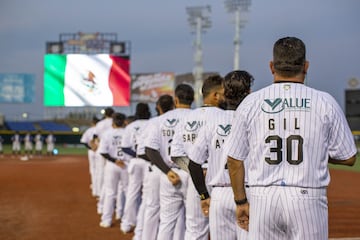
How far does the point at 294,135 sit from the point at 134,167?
6.33 metres

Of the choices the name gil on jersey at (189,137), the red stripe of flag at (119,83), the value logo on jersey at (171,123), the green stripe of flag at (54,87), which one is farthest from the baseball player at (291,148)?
the green stripe of flag at (54,87)

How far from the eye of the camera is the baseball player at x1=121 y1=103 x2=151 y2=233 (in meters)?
9.80

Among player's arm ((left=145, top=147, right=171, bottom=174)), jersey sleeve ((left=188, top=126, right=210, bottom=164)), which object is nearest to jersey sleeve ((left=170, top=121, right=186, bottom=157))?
player's arm ((left=145, top=147, right=171, bottom=174))

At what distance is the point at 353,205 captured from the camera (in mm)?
13773

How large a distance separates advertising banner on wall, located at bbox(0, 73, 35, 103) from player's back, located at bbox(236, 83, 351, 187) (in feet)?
159

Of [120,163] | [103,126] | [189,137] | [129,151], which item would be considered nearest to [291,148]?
[189,137]

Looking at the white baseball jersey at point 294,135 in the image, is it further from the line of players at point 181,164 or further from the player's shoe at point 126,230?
the player's shoe at point 126,230

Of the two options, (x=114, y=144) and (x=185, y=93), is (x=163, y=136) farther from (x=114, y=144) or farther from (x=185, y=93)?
(x=114, y=144)

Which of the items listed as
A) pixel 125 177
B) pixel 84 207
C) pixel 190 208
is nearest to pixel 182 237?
pixel 190 208

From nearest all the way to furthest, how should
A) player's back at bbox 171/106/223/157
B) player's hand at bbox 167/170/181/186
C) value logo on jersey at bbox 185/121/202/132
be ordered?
1. player's back at bbox 171/106/223/157
2. value logo on jersey at bbox 185/121/202/132
3. player's hand at bbox 167/170/181/186

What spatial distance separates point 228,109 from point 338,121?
1.53m

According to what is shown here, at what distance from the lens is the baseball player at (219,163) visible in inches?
187

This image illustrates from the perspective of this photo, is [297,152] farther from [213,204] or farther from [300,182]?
[213,204]

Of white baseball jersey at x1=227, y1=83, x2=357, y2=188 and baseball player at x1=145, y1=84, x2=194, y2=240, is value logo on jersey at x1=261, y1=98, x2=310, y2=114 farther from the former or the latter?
baseball player at x1=145, y1=84, x2=194, y2=240
